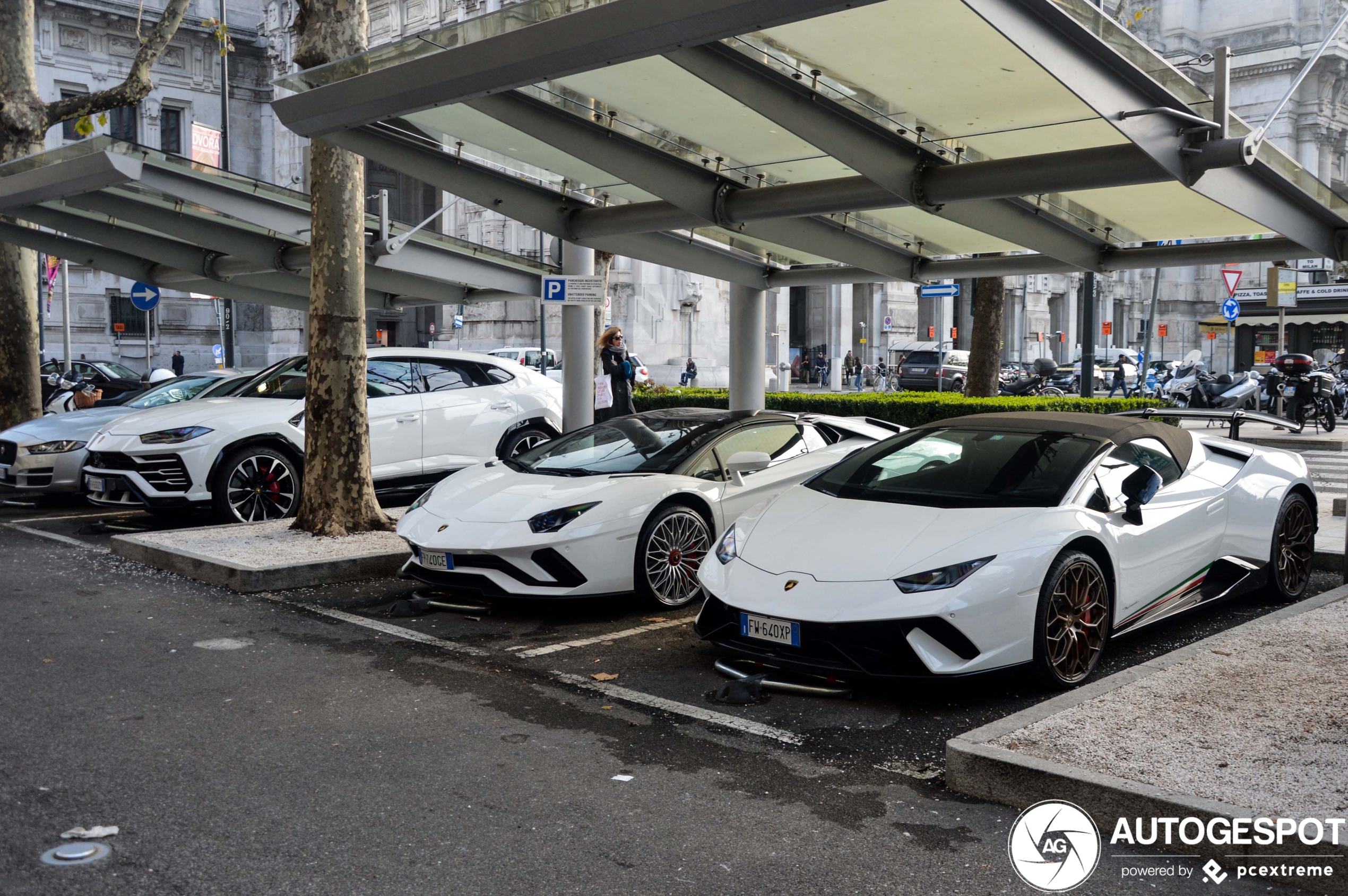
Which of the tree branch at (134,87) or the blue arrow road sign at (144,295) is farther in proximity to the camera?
the blue arrow road sign at (144,295)

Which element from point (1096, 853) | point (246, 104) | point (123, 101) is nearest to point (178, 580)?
point (1096, 853)

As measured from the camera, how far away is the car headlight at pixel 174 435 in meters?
10.8

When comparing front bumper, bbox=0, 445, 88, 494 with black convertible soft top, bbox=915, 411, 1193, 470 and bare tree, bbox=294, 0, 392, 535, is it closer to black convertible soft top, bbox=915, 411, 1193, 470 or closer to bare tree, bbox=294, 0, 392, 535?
bare tree, bbox=294, 0, 392, 535

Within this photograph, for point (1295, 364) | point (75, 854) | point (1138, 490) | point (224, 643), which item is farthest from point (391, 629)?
point (1295, 364)

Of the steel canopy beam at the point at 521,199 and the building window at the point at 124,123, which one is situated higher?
the building window at the point at 124,123

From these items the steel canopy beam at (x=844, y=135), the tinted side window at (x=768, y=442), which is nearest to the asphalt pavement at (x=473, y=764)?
the tinted side window at (x=768, y=442)

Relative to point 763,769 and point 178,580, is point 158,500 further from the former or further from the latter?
point 763,769

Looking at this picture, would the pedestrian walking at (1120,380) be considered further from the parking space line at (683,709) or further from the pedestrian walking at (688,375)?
the parking space line at (683,709)

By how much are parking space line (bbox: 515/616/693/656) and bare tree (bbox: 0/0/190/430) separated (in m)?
12.2

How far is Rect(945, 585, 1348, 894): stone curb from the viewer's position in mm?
3738

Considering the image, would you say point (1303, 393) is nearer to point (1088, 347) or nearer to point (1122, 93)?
point (1088, 347)

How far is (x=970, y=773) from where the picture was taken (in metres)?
4.37

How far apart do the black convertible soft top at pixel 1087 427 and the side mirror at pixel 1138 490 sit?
0.77 feet

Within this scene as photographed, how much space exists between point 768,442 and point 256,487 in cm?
526
